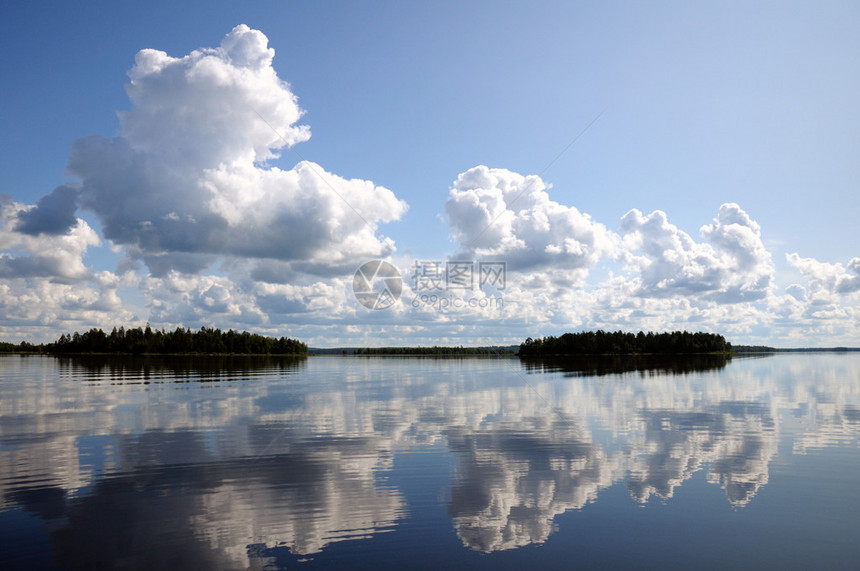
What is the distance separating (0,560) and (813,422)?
43.6 metres

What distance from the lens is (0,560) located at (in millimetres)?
12422

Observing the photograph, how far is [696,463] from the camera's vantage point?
73.2ft

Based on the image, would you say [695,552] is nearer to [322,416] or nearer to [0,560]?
[0,560]

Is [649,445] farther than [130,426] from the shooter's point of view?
No

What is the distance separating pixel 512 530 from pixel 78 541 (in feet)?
→ 40.3

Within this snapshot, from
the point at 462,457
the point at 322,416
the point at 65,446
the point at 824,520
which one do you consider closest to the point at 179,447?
the point at 65,446

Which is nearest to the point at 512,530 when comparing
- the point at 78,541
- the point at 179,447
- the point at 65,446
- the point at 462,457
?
the point at 462,457

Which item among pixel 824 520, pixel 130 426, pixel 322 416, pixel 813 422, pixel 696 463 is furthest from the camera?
pixel 322 416

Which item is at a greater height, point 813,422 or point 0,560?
point 0,560

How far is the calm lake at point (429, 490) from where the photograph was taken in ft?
42.8

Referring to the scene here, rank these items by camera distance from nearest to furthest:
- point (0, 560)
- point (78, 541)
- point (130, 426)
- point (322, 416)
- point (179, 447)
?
point (0, 560), point (78, 541), point (179, 447), point (130, 426), point (322, 416)

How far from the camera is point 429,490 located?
59.7ft

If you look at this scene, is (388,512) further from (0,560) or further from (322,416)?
(322,416)

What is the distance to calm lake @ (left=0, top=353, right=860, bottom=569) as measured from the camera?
13.0 meters
